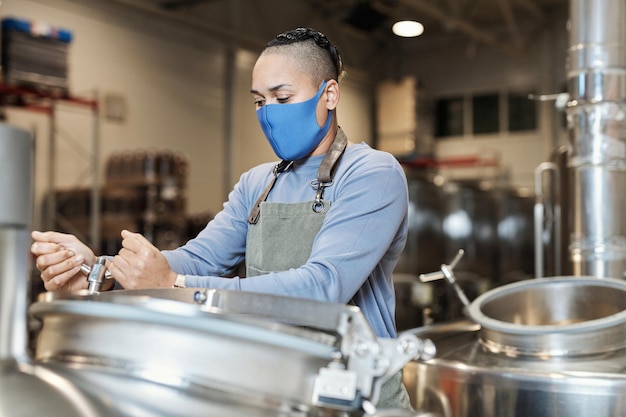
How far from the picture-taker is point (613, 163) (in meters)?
2.89

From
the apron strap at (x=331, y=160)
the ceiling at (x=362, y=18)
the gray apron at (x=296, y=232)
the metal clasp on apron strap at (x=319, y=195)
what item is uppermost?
the ceiling at (x=362, y=18)

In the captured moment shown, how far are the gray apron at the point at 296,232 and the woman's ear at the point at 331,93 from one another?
8 cm

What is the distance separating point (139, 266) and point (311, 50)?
0.61 m

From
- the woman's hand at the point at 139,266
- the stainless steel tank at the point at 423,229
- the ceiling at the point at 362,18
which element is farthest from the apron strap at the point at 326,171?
the ceiling at the point at 362,18

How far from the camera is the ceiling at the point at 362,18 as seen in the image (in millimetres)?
9477

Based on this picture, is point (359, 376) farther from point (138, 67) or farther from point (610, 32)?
point (138, 67)

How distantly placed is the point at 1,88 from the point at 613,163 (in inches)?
198

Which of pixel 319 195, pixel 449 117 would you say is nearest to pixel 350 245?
pixel 319 195

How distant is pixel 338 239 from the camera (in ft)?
4.56

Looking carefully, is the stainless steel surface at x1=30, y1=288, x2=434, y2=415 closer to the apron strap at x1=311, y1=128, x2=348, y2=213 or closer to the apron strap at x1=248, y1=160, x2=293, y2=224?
the apron strap at x1=311, y1=128, x2=348, y2=213

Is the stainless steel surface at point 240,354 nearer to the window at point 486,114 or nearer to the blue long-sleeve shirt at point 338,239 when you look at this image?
the blue long-sleeve shirt at point 338,239

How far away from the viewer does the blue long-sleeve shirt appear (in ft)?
4.38

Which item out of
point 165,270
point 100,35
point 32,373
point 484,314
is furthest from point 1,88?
point 32,373

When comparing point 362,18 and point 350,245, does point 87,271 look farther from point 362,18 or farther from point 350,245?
point 362,18
